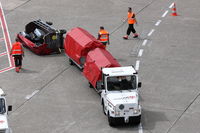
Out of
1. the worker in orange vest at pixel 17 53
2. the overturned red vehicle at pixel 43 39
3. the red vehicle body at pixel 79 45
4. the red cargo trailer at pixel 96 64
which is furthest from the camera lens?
the overturned red vehicle at pixel 43 39

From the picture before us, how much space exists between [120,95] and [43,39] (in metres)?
10.4

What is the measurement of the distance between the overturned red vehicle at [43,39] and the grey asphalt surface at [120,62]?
1.74ft

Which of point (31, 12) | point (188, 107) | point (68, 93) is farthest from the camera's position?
point (31, 12)

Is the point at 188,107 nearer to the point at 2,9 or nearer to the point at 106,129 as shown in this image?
the point at 106,129

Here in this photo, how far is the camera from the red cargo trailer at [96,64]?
26.6m

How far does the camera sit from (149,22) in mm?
39250

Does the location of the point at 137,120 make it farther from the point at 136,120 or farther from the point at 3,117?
the point at 3,117

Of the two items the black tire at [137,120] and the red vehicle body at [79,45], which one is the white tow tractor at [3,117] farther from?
the red vehicle body at [79,45]

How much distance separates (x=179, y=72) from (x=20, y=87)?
8.40 m

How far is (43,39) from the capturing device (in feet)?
110

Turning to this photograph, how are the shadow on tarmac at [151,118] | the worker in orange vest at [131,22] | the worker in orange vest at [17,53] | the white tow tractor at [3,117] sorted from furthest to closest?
the worker in orange vest at [131,22]
the worker in orange vest at [17,53]
the shadow on tarmac at [151,118]
the white tow tractor at [3,117]

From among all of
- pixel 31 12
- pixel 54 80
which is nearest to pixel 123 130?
pixel 54 80

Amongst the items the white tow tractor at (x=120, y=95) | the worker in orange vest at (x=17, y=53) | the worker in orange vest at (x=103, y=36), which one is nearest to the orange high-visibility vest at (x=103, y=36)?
the worker in orange vest at (x=103, y=36)

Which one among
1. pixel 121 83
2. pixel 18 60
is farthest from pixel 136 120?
pixel 18 60
